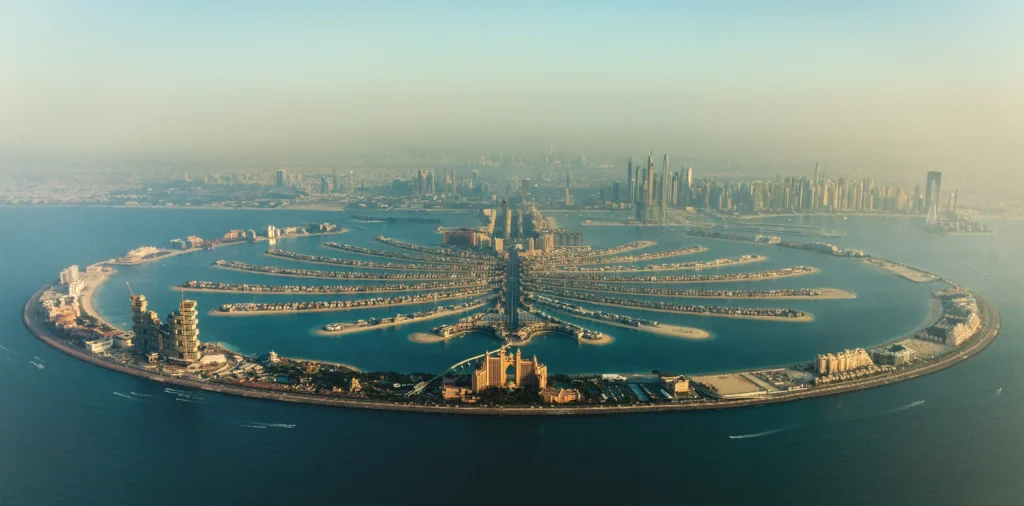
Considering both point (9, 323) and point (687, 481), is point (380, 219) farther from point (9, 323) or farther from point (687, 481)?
point (687, 481)

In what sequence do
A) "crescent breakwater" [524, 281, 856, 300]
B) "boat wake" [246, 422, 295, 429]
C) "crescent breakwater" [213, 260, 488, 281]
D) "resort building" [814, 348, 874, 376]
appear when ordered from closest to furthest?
"boat wake" [246, 422, 295, 429] < "resort building" [814, 348, 874, 376] < "crescent breakwater" [524, 281, 856, 300] < "crescent breakwater" [213, 260, 488, 281]

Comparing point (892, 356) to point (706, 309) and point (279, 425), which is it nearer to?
point (706, 309)

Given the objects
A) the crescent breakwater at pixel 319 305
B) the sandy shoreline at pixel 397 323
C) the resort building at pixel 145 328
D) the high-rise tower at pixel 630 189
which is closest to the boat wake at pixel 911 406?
the sandy shoreline at pixel 397 323

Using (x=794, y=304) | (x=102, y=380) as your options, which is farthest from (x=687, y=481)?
(x=794, y=304)

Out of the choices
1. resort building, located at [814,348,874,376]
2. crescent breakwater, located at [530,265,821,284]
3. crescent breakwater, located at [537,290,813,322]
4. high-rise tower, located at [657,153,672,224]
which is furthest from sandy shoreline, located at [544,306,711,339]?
high-rise tower, located at [657,153,672,224]

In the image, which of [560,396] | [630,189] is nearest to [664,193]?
[630,189]

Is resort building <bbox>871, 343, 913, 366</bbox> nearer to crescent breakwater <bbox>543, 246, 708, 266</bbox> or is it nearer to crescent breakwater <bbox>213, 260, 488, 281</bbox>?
crescent breakwater <bbox>213, 260, 488, 281</bbox>

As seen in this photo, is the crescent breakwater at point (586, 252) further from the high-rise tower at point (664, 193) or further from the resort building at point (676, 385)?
the resort building at point (676, 385)
